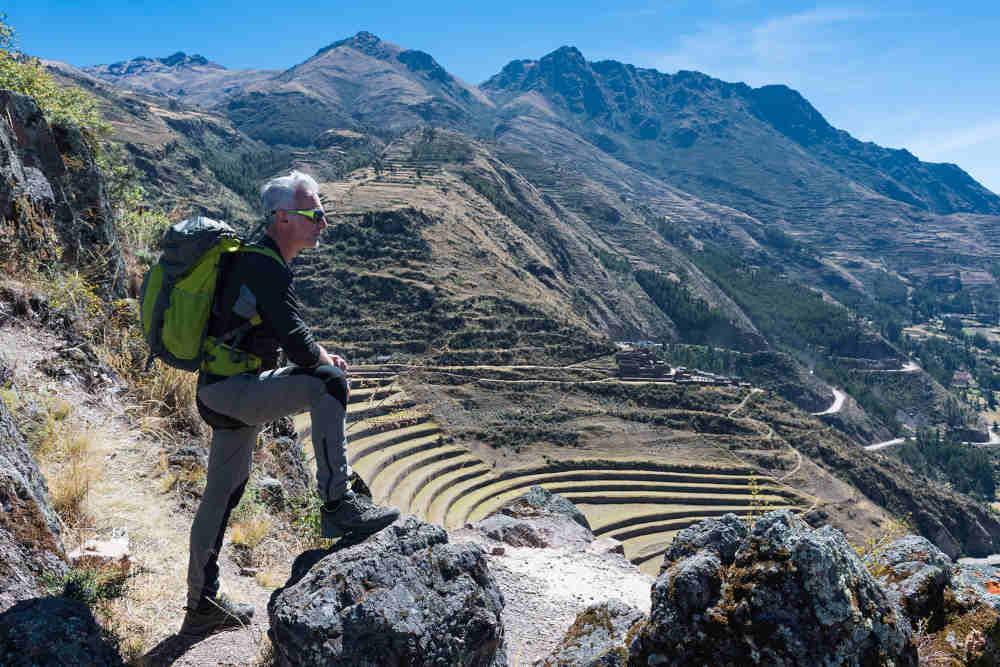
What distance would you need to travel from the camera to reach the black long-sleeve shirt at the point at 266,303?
2516 millimetres

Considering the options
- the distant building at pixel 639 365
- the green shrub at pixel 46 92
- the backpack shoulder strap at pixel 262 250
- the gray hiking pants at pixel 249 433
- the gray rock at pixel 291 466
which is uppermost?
the green shrub at pixel 46 92

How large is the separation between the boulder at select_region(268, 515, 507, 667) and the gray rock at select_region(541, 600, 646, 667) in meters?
0.38

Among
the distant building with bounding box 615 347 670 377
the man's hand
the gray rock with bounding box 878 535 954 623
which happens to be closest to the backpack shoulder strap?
the man's hand

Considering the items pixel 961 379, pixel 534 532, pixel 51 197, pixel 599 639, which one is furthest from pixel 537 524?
pixel 961 379

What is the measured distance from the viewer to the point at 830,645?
6.99ft

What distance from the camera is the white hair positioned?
8.97 ft

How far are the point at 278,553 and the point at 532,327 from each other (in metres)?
55.9

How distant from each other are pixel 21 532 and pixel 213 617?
37.0 inches

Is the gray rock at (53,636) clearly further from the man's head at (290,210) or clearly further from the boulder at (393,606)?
the man's head at (290,210)

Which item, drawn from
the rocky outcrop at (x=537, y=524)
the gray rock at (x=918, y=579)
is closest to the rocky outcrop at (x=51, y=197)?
the rocky outcrop at (x=537, y=524)

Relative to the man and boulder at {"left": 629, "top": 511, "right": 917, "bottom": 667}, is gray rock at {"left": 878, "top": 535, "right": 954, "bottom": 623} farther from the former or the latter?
the man

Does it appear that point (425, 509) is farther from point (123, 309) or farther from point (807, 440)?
point (807, 440)

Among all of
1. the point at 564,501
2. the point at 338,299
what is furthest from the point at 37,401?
the point at 338,299

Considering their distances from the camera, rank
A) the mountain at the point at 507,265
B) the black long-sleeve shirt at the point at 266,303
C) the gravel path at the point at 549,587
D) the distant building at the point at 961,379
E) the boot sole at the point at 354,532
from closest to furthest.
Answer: the black long-sleeve shirt at the point at 266,303 < the boot sole at the point at 354,532 < the gravel path at the point at 549,587 < the mountain at the point at 507,265 < the distant building at the point at 961,379
